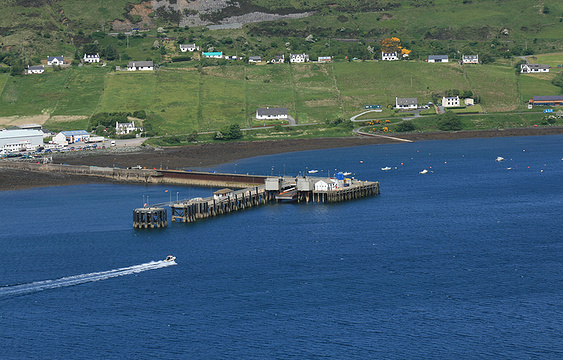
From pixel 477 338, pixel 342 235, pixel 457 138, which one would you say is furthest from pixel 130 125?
pixel 477 338

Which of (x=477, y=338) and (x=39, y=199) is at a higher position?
(x=39, y=199)

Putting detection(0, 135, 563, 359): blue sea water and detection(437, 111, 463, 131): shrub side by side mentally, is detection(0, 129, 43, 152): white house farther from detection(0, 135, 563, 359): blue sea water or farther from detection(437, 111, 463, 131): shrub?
detection(437, 111, 463, 131): shrub

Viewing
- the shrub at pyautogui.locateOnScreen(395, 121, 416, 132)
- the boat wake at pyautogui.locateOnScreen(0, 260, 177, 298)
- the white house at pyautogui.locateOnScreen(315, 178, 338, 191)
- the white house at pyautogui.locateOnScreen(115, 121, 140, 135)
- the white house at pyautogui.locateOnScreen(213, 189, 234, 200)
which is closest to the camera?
the boat wake at pyautogui.locateOnScreen(0, 260, 177, 298)

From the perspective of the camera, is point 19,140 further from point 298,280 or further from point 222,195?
A: point 298,280

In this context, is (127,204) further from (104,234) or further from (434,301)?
(434,301)

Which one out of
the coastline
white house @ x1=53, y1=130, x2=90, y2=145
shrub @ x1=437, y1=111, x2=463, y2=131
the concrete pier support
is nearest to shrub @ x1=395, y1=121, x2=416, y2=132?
the coastline

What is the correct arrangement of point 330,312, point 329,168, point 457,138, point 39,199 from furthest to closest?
point 457,138 < point 329,168 < point 39,199 < point 330,312

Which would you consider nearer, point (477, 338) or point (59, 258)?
point (477, 338)
